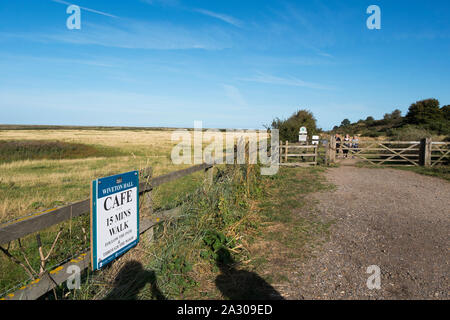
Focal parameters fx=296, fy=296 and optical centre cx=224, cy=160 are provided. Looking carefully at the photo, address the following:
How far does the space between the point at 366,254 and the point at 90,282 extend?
152 inches

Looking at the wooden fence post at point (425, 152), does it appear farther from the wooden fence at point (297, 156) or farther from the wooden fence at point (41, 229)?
the wooden fence at point (41, 229)

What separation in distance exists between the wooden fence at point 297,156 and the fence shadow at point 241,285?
466 inches

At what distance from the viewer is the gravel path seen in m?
3.50

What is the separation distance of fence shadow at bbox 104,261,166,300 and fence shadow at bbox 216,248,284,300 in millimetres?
765

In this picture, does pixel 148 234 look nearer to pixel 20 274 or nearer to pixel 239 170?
pixel 20 274

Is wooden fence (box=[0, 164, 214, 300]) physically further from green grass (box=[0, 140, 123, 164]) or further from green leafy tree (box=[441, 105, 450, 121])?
green leafy tree (box=[441, 105, 450, 121])

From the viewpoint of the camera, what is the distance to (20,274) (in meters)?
4.21

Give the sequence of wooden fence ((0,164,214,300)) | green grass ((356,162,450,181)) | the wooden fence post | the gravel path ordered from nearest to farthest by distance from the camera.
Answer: wooden fence ((0,164,214,300))
the gravel path
green grass ((356,162,450,181))
the wooden fence post

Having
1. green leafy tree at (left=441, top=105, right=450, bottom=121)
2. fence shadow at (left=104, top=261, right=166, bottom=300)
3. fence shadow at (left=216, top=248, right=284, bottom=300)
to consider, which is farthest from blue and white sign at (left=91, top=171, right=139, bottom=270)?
green leafy tree at (left=441, top=105, right=450, bottom=121)

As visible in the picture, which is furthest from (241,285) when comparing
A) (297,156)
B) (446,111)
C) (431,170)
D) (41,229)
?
(446,111)

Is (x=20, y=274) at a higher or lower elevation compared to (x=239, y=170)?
lower

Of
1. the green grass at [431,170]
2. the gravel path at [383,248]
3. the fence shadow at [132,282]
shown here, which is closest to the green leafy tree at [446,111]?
the green grass at [431,170]
